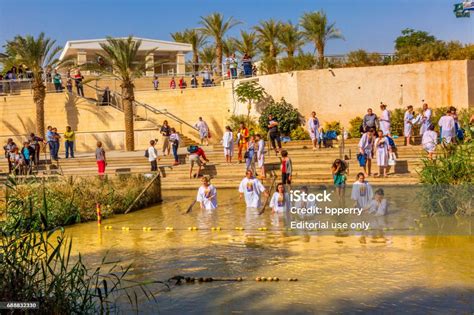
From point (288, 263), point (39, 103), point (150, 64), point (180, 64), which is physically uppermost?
point (180, 64)

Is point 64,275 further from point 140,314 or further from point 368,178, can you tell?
point 368,178

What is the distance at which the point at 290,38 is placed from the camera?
4128cm

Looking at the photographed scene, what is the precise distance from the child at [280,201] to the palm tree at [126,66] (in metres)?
17.6

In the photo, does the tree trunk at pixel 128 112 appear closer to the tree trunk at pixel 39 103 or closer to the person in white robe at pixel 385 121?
the tree trunk at pixel 39 103

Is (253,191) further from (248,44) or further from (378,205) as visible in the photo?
(248,44)

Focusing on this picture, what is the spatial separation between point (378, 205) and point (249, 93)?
Answer: 19.3 metres

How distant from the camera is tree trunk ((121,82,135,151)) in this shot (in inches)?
1287

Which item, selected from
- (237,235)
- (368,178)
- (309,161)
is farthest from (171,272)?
(309,161)

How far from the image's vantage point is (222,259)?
12.9 metres

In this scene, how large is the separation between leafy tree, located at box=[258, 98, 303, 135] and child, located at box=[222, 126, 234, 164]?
4.85 m

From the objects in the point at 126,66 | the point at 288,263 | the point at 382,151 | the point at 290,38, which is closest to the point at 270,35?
the point at 290,38

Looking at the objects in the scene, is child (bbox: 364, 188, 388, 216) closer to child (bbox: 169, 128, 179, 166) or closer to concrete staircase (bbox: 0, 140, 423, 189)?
concrete staircase (bbox: 0, 140, 423, 189)

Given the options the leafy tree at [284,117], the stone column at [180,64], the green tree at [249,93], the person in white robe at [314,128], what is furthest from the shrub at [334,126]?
the stone column at [180,64]

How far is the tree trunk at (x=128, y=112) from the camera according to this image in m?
32.7
